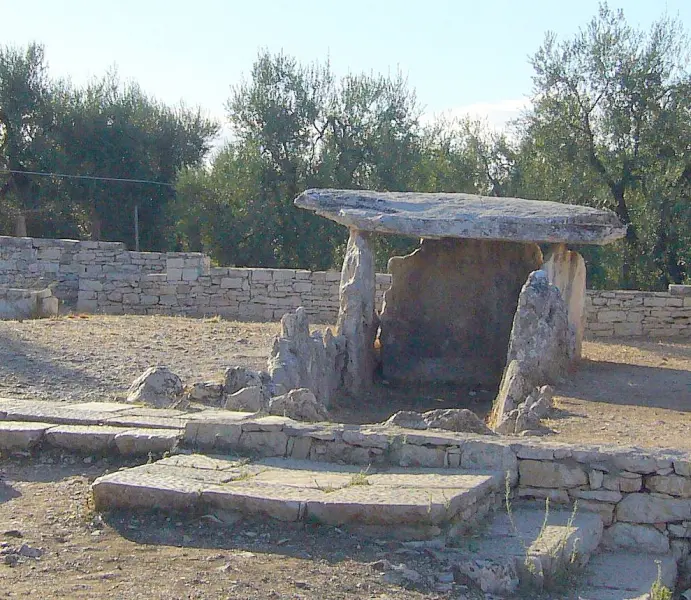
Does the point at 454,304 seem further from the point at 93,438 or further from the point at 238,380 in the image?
the point at 93,438

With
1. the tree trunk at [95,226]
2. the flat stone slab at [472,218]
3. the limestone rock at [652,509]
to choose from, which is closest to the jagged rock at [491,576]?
the limestone rock at [652,509]

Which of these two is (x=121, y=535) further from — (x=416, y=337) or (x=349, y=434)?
(x=416, y=337)

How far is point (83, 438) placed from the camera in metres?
6.66

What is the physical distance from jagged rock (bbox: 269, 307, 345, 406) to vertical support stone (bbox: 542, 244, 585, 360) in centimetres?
272

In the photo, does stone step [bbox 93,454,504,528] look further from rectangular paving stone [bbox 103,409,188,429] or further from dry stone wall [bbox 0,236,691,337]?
dry stone wall [bbox 0,236,691,337]

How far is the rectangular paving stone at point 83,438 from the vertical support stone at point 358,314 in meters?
5.16

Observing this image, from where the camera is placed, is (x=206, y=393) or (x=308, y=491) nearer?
(x=308, y=491)

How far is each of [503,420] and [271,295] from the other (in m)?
8.72

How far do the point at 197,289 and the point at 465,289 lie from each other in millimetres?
5610

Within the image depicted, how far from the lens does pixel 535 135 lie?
65.2ft

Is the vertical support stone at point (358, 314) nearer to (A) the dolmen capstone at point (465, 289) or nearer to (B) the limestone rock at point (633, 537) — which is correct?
(A) the dolmen capstone at point (465, 289)

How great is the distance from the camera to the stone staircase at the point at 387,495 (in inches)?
198

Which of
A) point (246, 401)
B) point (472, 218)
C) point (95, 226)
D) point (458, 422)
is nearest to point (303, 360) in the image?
point (246, 401)

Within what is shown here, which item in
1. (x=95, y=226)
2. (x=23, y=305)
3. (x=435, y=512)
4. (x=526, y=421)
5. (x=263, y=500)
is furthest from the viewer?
(x=95, y=226)
